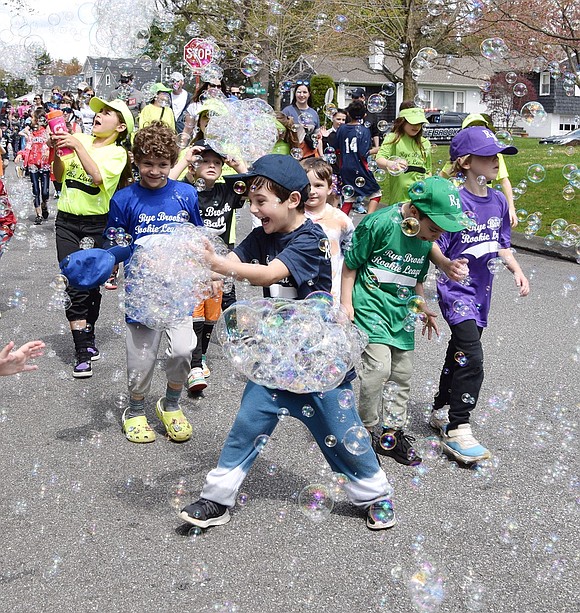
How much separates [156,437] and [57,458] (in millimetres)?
559

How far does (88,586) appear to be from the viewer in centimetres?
281

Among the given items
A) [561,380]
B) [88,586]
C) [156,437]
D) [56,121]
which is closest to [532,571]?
[88,586]

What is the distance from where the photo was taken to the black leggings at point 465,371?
4.01 meters

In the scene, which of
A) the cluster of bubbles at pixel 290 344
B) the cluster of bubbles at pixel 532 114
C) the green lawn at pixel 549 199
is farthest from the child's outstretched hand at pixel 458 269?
the green lawn at pixel 549 199

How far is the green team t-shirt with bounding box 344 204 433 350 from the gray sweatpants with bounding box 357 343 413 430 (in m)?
0.06

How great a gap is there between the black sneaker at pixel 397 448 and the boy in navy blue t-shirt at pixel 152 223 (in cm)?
107

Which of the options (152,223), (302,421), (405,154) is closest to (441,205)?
(302,421)

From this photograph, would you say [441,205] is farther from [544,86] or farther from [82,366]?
[544,86]

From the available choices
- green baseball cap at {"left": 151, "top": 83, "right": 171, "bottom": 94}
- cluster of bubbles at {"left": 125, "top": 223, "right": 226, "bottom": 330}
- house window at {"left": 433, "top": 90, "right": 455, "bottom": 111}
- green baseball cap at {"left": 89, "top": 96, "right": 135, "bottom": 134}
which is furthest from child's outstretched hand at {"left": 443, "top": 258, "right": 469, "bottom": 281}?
house window at {"left": 433, "top": 90, "right": 455, "bottom": 111}

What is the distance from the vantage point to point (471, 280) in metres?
4.07

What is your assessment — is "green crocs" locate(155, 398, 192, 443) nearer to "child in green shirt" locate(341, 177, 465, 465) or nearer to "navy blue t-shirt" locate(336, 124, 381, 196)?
"child in green shirt" locate(341, 177, 465, 465)

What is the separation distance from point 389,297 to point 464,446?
0.90m

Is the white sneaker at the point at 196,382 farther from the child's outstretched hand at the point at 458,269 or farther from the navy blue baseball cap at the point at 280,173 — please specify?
the navy blue baseball cap at the point at 280,173

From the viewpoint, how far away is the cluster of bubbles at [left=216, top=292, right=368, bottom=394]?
9.82 feet
